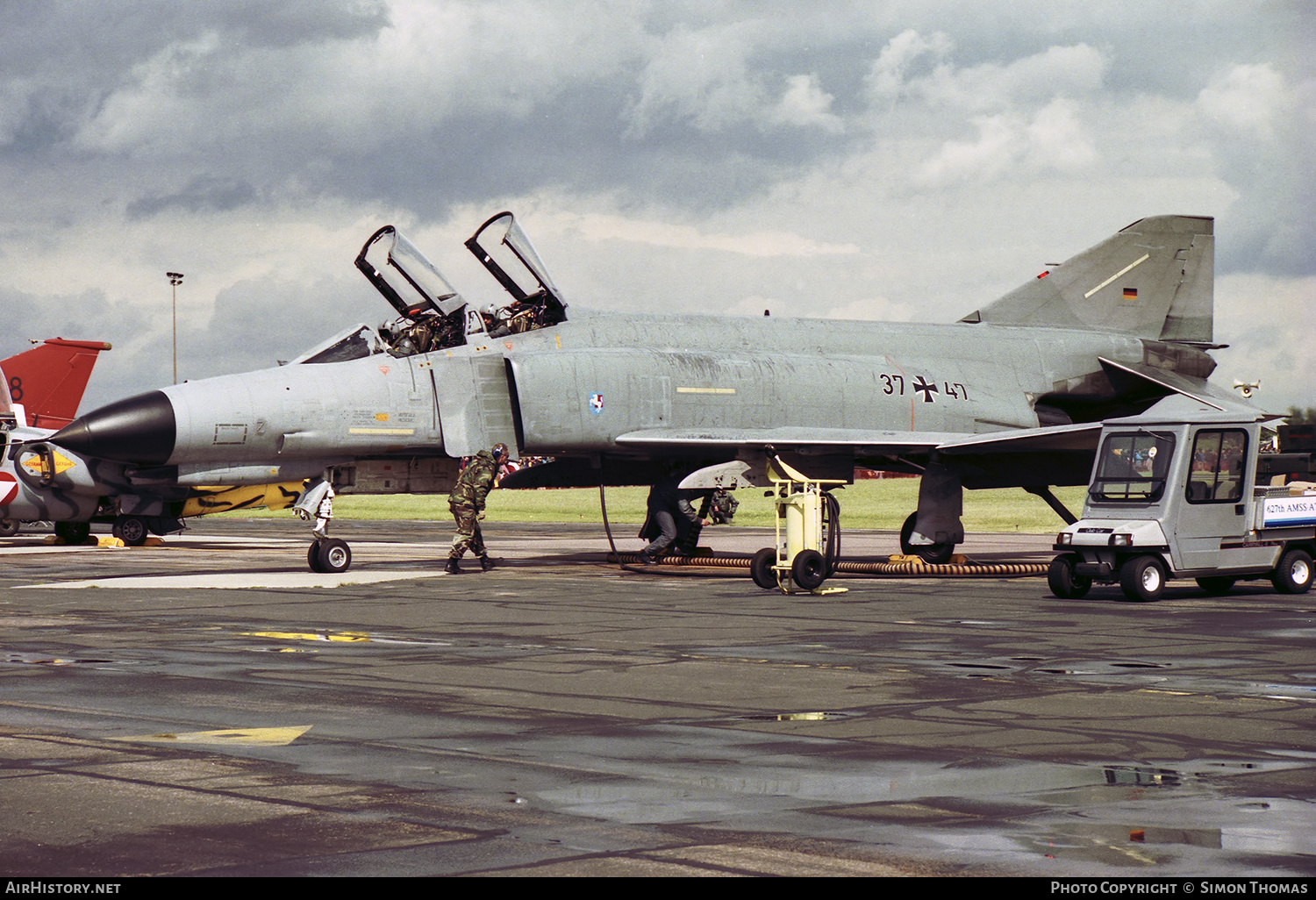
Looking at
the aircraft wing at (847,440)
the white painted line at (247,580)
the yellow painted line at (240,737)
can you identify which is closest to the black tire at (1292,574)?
the aircraft wing at (847,440)

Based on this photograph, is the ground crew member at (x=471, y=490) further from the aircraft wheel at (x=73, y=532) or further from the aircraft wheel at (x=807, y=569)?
the aircraft wheel at (x=73, y=532)

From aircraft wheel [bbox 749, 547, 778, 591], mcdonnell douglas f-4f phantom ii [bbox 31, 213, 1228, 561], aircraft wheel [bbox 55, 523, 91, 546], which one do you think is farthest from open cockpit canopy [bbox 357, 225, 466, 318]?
aircraft wheel [bbox 55, 523, 91, 546]

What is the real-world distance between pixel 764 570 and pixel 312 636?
6757mm

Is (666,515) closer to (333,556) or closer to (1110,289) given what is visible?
(333,556)

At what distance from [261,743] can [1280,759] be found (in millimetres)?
4806

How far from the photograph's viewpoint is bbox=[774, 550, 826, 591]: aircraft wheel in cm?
1648

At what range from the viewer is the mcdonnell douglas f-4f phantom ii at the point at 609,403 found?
18.4 metres

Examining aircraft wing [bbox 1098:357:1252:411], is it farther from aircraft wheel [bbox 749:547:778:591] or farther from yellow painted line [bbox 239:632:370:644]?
yellow painted line [bbox 239:632:370:644]

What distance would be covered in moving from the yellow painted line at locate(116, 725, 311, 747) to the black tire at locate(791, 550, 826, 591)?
32.2 ft

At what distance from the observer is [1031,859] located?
15.3 feet

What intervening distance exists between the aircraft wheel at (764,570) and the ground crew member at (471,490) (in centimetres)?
426

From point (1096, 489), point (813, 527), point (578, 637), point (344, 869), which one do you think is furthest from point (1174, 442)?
point (344, 869)

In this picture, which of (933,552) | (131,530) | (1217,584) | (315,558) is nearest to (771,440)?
(933,552)

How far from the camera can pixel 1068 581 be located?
51.7 ft
